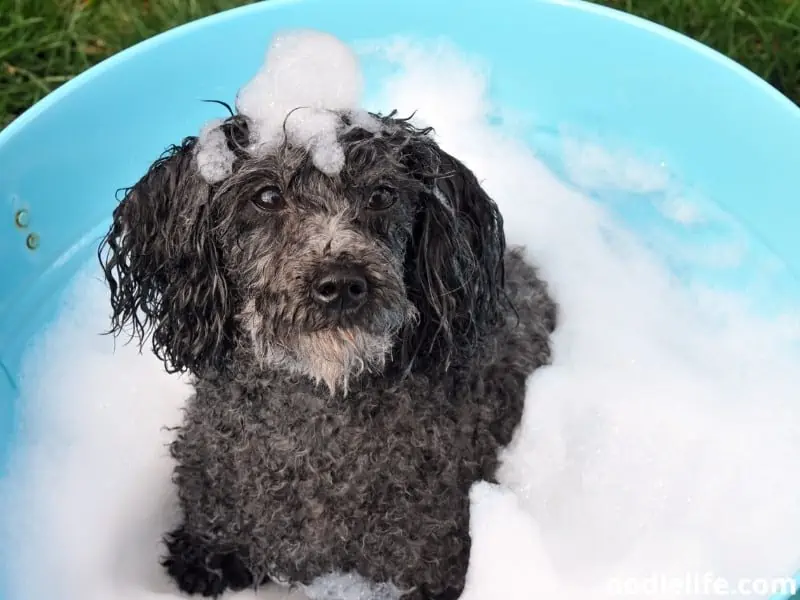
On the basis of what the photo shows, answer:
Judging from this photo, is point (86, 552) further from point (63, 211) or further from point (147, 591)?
point (63, 211)

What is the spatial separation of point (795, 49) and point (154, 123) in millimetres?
1943

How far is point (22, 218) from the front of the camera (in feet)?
7.97

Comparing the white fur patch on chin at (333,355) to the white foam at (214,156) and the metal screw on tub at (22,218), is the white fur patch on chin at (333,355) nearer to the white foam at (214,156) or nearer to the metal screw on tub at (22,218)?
the white foam at (214,156)

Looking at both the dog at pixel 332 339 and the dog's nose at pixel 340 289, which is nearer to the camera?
the dog's nose at pixel 340 289

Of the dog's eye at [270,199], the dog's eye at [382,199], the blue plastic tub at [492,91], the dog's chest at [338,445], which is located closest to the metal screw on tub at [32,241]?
the blue plastic tub at [492,91]

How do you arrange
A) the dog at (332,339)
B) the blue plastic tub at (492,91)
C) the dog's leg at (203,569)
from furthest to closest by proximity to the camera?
the blue plastic tub at (492,91)
the dog's leg at (203,569)
the dog at (332,339)

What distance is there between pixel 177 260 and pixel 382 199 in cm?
38

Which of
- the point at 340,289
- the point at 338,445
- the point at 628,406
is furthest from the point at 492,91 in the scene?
the point at 340,289

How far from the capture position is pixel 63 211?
256cm

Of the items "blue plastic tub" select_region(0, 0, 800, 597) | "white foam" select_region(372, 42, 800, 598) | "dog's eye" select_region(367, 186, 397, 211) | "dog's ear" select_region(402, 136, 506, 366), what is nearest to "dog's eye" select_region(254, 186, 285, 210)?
"dog's eye" select_region(367, 186, 397, 211)

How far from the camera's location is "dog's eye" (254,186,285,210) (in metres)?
1.56

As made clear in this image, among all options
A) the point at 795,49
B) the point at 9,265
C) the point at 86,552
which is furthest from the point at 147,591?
the point at 795,49

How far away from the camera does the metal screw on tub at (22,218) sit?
2.41m

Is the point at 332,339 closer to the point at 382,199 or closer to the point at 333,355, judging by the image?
the point at 333,355
